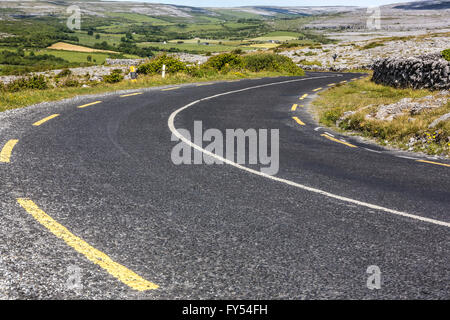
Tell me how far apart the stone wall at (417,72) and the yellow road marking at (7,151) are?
52.0ft

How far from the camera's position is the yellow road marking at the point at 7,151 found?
6.70 meters

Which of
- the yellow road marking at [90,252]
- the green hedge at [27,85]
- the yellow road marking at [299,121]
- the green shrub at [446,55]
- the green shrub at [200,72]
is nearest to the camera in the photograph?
the yellow road marking at [90,252]

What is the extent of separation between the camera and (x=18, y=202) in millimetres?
4863

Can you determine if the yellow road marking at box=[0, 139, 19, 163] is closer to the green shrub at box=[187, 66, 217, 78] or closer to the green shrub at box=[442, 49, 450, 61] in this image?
the green shrub at box=[442, 49, 450, 61]

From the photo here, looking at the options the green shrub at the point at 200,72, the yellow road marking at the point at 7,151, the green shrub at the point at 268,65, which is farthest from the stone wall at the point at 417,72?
the green shrub at the point at 268,65

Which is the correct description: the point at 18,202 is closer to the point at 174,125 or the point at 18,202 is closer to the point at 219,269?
the point at 219,269

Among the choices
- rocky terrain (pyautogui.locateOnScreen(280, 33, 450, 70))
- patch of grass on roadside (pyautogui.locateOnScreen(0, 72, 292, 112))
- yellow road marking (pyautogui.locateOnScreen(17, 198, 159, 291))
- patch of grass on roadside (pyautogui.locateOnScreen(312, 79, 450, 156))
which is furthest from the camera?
rocky terrain (pyautogui.locateOnScreen(280, 33, 450, 70))

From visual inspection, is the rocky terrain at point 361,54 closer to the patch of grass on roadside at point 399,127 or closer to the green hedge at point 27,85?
the green hedge at point 27,85

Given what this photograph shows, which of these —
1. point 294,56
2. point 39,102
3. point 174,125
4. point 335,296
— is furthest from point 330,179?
point 294,56

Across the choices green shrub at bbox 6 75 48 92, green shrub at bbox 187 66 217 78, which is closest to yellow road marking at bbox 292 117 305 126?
green shrub at bbox 187 66 217 78

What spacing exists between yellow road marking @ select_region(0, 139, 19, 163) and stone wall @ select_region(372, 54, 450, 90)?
15.8m

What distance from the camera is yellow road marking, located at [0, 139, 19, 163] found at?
6700 millimetres

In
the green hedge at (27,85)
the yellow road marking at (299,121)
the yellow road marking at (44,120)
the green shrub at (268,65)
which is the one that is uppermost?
the green shrub at (268,65)

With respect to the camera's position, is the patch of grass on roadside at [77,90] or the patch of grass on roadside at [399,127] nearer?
the patch of grass on roadside at [399,127]
